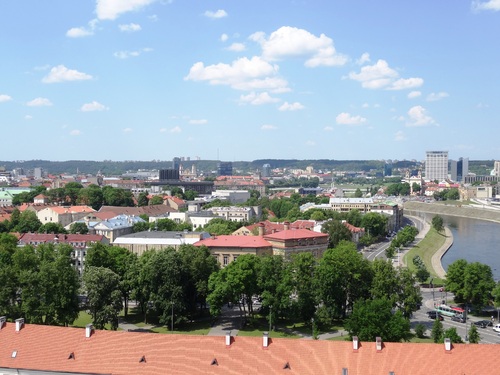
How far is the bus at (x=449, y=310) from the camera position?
147 feet

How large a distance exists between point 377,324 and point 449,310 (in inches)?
593

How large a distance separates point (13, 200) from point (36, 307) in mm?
104188

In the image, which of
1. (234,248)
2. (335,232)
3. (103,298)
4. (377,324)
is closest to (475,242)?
(335,232)

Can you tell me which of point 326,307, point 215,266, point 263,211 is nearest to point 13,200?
point 263,211

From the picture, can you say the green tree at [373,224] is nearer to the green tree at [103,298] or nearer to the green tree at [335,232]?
the green tree at [335,232]

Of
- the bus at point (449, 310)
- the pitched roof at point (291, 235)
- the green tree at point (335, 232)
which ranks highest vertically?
the pitched roof at point (291, 235)

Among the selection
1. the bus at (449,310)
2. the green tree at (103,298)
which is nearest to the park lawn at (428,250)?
the bus at (449,310)

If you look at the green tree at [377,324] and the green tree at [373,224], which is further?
the green tree at [373,224]

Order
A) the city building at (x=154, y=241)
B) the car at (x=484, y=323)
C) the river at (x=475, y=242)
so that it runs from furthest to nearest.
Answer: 1. the river at (x=475, y=242)
2. the city building at (x=154, y=241)
3. the car at (x=484, y=323)

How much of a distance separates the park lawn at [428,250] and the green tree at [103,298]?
1335 inches

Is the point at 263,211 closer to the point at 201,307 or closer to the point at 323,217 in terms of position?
the point at 323,217

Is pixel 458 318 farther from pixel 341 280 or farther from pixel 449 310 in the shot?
pixel 341 280

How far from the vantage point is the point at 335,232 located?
3164 inches

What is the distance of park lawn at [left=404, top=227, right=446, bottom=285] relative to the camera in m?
71.1
